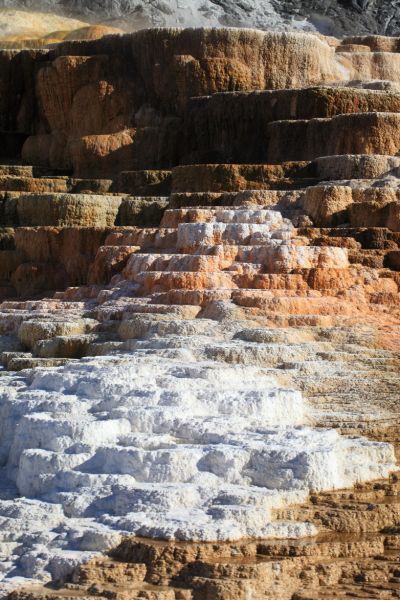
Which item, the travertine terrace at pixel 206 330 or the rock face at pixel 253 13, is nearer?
the travertine terrace at pixel 206 330

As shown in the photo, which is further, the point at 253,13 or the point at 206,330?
the point at 253,13

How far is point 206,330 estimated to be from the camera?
10.6 meters

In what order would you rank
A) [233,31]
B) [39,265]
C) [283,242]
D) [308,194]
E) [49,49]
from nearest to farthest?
[283,242], [308,194], [39,265], [233,31], [49,49]

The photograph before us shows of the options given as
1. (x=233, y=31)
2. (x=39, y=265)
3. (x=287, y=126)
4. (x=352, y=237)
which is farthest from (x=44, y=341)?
(x=233, y=31)

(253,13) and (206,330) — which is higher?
(253,13)

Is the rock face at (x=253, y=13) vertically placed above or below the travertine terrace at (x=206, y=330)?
above

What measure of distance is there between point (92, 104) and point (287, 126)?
5289 mm

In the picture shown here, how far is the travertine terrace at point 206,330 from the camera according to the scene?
6445 mm

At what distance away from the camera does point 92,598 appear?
5.85 m

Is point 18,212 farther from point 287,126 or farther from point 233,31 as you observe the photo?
point 233,31

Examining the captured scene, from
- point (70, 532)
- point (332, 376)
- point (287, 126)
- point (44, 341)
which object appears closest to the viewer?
point (70, 532)

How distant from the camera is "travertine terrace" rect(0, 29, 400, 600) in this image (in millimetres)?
6445

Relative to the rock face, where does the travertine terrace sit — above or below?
below

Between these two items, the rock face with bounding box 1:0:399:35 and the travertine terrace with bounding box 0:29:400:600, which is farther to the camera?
the rock face with bounding box 1:0:399:35
